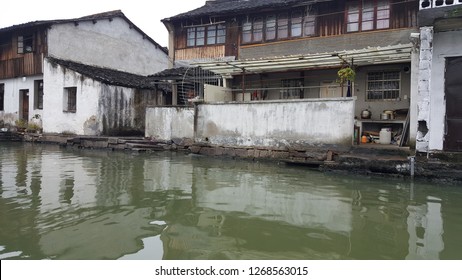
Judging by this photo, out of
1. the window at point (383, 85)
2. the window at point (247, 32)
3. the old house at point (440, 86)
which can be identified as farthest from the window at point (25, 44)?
the old house at point (440, 86)

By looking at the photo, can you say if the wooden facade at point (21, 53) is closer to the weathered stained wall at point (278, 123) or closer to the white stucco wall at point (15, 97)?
the white stucco wall at point (15, 97)

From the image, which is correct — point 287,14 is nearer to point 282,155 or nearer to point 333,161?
point 282,155

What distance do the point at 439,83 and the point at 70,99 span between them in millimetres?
18631

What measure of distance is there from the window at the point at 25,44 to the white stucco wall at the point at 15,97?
1.69m

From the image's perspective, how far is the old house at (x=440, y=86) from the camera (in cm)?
941

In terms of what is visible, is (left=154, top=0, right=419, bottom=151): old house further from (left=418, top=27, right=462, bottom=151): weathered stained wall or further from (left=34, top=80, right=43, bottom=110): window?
(left=34, top=80, right=43, bottom=110): window

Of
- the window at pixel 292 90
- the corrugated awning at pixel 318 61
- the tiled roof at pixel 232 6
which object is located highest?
the tiled roof at pixel 232 6

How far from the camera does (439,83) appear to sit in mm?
9906

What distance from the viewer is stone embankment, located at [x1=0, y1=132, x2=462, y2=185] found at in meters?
8.98

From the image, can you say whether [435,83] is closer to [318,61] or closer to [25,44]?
[318,61]

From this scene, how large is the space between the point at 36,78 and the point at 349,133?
19619 millimetres

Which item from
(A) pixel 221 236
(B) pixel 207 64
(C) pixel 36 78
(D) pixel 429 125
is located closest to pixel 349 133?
(D) pixel 429 125
